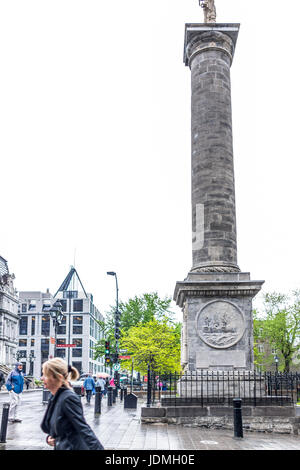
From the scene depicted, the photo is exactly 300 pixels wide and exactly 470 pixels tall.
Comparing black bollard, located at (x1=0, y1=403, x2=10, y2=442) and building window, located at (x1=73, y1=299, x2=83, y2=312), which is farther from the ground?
building window, located at (x1=73, y1=299, x2=83, y2=312)

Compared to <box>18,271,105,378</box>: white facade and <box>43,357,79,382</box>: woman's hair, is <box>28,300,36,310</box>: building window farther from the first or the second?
<box>43,357,79,382</box>: woman's hair

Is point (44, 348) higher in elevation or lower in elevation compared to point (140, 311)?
lower

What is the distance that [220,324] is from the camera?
16672 mm

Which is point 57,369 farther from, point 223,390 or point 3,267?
point 3,267

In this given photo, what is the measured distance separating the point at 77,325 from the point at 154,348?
243 feet

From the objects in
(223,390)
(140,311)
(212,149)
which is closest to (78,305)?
(140,311)

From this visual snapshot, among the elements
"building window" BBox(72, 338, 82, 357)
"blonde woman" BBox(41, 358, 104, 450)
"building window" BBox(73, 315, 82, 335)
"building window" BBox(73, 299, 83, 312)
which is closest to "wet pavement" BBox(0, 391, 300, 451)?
"blonde woman" BBox(41, 358, 104, 450)

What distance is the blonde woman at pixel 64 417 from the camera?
4.67m

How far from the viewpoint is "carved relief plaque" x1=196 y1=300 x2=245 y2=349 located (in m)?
16.5

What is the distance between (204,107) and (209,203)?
3.82 metres

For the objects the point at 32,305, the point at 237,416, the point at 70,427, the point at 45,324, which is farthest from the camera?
the point at 32,305

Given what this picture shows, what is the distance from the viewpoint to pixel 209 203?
1817 cm

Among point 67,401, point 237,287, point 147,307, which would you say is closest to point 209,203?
point 237,287

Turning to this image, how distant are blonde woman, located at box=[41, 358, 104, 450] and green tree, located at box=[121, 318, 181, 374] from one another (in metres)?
37.7
